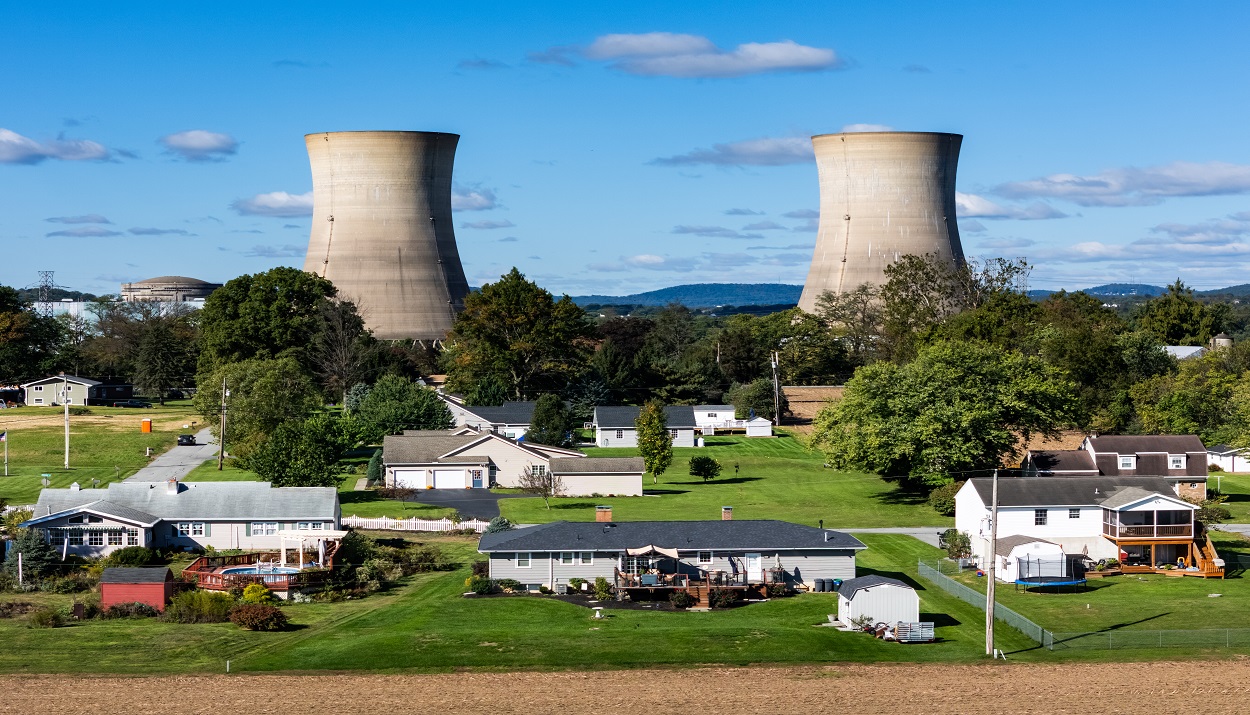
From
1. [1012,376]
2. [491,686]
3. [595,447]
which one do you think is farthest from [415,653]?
[595,447]

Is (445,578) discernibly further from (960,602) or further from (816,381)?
(816,381)

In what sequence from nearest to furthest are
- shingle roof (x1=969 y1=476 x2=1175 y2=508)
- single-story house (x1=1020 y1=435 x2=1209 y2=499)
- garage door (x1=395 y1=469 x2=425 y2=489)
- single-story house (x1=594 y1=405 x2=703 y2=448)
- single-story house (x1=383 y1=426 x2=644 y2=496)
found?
shingle roof (x1=969 y1=476 x2=1175 y2=508) < single-story house (x1=1020 y1=435 x2=1209 y2=499) < single-story house (x1=383 y1=426 x2=644 y2=496) < garage door (x1=395 y1=469 x2=425 y2=489) < single-story house (x1=594 y1=405 x2=703 y2=448)

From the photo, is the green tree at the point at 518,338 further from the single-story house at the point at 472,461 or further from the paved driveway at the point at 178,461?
the single-story house at the point at 472,461

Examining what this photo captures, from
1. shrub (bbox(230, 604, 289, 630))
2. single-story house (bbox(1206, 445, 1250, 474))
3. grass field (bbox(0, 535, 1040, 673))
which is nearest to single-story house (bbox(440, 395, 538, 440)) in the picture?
single-story house (bbox(1206, 445, 1250, 474))

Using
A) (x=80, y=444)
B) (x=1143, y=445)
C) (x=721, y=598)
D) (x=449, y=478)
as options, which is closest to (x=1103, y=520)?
(x=721, y=598)

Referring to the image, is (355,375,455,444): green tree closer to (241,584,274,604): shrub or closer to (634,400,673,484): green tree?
(634,400,673,484): green tree

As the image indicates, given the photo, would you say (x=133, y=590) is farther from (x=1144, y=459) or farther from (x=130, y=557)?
(x=1144, y=459)
